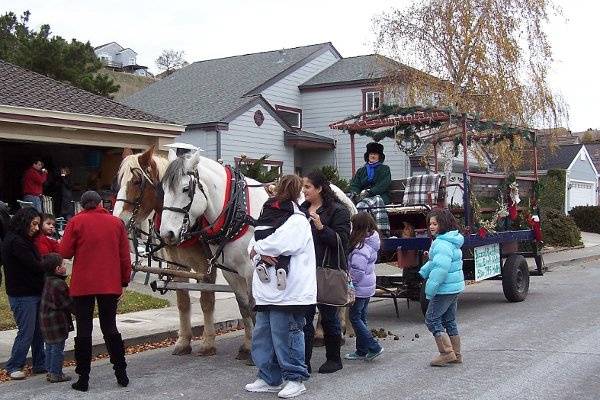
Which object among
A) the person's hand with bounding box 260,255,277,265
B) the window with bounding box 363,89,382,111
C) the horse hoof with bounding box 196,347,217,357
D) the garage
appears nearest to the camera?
the person's hand with bounding box 260,255,277,265

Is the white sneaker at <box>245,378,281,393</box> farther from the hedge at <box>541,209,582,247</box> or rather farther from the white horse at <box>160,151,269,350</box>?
the hedge at <box>541,209,582,247</box>

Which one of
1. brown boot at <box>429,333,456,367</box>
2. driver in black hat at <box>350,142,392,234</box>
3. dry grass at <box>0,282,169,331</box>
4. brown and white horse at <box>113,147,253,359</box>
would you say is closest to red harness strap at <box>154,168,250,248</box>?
brown and white horse at <box>113,147,253,359</box>

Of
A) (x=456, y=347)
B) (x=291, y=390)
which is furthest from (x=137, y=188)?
(x=456, y=347)

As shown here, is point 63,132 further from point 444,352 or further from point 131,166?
point 444,352

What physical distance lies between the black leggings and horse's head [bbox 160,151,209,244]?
2.54 feet

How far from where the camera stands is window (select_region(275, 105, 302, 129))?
2586 centimetres

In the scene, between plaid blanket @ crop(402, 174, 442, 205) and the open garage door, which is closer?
plaid blanket @ crop(402, 174, 442, 205)

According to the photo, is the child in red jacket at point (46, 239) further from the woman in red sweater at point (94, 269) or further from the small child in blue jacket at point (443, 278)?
the small child in blue jacket at point (443, 278)

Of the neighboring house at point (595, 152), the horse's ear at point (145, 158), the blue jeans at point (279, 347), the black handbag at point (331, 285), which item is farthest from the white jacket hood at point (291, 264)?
the neighboring house at point (595, 152)

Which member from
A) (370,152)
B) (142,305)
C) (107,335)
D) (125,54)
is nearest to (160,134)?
(142,305)

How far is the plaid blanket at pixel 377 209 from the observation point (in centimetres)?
990

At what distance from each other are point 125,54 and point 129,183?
80.5 m

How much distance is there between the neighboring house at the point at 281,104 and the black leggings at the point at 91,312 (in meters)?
15.6

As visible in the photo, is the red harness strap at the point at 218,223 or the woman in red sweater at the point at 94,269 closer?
the woman in red sweater at the point at 94,269
